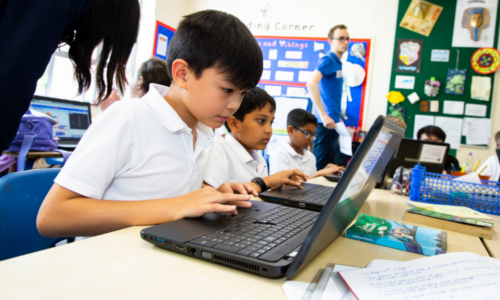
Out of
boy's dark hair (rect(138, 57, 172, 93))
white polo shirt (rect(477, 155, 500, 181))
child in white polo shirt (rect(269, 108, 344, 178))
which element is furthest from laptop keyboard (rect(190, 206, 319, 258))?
white polo shirt (rect(477, 155, 500, 181))

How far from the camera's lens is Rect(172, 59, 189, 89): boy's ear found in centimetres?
90

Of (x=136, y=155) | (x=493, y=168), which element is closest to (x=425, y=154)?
(x=493, y=168)

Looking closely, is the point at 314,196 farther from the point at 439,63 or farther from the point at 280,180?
the point at 439,63

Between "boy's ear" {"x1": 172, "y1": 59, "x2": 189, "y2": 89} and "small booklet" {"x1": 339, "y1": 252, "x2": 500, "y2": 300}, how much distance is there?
0.66 m

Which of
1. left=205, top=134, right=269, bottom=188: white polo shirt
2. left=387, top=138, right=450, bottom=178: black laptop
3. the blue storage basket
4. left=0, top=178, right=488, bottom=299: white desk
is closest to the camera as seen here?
left=0, top=178, right=488, bottom=299: white desk

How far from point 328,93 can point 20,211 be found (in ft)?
8.24

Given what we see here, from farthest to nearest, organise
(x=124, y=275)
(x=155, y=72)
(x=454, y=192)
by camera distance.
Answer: (x=155, y=72)
(x=454, y=192)
(x=124, y=275)

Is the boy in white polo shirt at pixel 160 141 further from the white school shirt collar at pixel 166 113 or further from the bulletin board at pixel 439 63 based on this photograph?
the bulletin board at pixel 439 63

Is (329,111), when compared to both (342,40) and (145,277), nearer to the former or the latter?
(342,40)

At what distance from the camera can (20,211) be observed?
2.85 feet

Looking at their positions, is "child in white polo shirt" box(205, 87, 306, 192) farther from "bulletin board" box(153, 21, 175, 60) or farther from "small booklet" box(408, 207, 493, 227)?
"bulletin board" box(153, 21, 175, 60)

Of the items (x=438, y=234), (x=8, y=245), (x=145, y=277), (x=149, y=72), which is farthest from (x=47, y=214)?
(x=149, y=72)

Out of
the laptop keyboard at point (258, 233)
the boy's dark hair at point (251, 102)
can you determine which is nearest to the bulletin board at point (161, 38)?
the boy's dark hair at point (251, 102)

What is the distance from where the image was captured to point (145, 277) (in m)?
0.42
